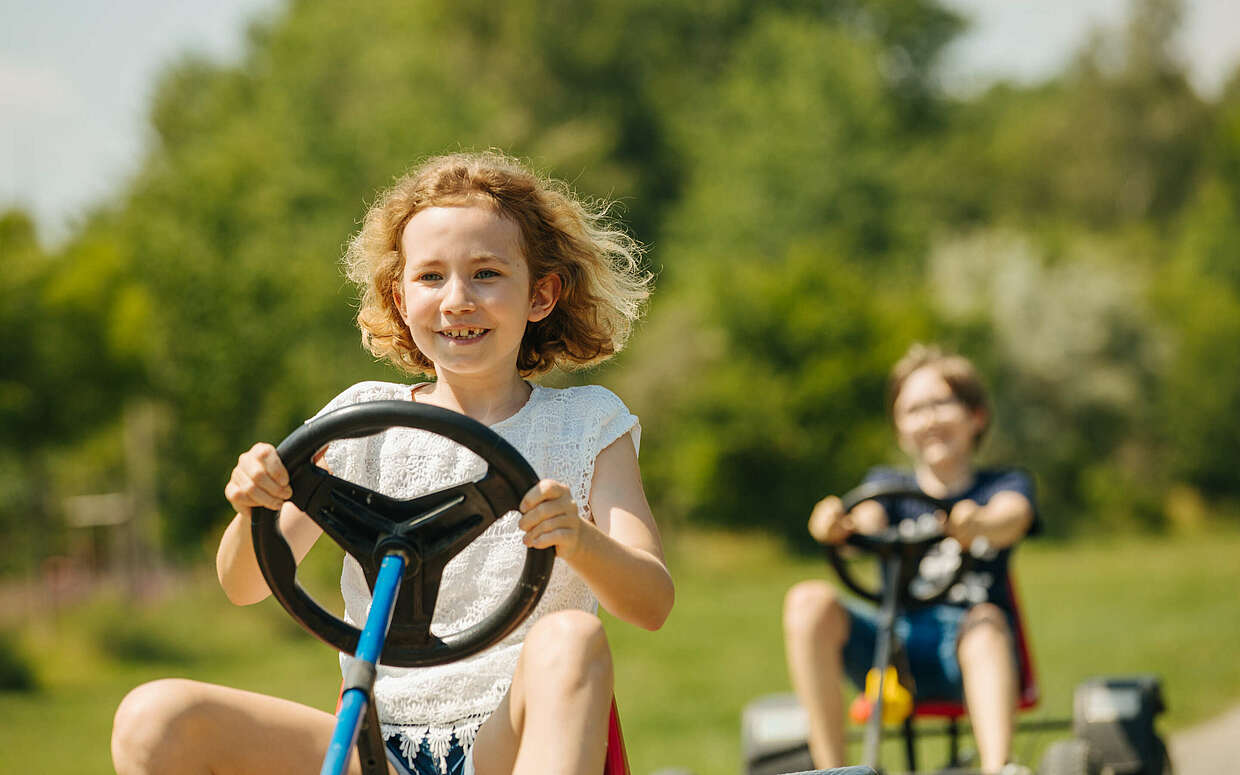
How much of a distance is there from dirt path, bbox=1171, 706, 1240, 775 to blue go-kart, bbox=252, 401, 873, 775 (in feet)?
13.9

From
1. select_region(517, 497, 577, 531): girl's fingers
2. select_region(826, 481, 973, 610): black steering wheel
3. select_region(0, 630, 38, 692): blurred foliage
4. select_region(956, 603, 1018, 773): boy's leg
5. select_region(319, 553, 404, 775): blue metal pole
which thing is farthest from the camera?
select_region(0, 630, 38, 692): blurred foliage

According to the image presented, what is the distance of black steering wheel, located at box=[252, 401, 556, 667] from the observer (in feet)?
6.34

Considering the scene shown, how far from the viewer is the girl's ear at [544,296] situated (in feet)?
8.13

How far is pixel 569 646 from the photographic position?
77.4 inches

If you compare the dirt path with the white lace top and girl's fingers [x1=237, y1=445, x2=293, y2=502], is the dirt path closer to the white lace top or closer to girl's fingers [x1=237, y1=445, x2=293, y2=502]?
the white lace top

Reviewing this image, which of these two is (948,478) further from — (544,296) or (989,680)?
(544,296)

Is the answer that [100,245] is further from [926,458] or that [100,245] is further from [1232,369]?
[1232,369]

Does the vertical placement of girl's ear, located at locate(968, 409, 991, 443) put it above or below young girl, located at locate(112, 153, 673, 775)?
above

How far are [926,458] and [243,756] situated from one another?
273 cm

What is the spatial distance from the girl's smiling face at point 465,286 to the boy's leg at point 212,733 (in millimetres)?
633

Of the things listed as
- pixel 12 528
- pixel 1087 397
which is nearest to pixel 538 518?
pixel 12 528

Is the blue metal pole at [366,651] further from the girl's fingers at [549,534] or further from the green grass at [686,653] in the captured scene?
the green grass at [686,653]

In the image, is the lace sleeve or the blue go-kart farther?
the lace sleeve

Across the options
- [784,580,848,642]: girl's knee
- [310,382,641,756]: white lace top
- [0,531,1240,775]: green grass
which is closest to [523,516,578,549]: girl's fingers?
[310,382,641,756]: white lace top
